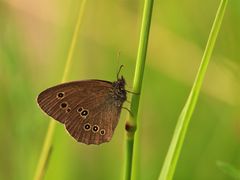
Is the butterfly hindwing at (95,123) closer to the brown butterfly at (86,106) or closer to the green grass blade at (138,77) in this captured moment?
the brown butterfly at (86,106)

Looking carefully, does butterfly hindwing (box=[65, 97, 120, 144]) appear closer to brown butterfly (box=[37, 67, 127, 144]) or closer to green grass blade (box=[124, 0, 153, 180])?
brown butterfly (box=[37, 67, 127, 144])

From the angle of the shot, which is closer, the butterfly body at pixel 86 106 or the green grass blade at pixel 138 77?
the green grass blade at pixel 138 77

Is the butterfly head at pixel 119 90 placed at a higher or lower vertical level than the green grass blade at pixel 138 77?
lower

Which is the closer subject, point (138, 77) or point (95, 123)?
point (138, 77)

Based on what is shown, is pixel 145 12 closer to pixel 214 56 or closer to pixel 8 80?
pixel 8 80

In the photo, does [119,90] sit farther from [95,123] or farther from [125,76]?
[125,76]

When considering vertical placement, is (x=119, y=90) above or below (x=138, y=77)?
below

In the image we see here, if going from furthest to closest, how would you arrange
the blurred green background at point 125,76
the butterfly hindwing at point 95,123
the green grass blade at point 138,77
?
1. the blurred green background at point 125,76
2. the butterfly hindwing at point 95,123
3. the green grass blade at point 138,77

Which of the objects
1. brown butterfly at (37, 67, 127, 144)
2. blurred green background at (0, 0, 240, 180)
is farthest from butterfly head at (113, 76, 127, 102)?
blurred green background at (0, 0, 240, 180)

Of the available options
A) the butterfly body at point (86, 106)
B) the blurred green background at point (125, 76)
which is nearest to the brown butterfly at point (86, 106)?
the butterfly body at point (86, 106)

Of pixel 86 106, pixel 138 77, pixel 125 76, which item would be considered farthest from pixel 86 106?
pixel 125 76
